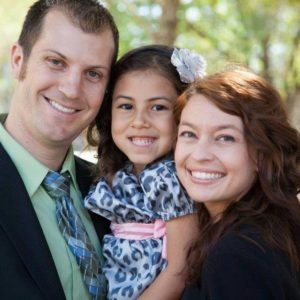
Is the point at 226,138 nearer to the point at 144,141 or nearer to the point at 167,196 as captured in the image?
the point at 167,196

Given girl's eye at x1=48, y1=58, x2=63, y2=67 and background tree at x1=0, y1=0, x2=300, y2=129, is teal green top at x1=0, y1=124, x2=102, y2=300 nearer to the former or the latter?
girl's eye at x1=48, y1=58, x2=63, y2=67

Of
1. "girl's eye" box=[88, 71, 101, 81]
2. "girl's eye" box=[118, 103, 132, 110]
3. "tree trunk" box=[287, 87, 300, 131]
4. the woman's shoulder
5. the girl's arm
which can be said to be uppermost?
"girl's eye" box=[88, 71, 101, 81]

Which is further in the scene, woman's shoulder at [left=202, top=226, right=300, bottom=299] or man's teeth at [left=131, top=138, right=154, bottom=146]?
man's teeth at [left=131, top=138, right=154, bottom=146]

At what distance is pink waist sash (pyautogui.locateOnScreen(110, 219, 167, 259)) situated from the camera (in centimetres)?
311

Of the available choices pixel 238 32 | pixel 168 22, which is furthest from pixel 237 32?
pixel 168 22

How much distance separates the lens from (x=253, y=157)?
8.79 feet

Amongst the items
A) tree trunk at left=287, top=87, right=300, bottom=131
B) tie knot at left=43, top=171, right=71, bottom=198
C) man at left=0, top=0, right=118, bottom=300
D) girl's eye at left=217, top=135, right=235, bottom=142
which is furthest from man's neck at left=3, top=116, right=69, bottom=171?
tree trunk at left=287, top=87, right=300, bottom=131

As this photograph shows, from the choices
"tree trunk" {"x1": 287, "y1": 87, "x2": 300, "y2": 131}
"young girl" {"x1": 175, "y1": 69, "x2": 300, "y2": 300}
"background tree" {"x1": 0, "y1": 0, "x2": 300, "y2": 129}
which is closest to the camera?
"young girl" {"x1": 175, "y1": 69, "x2": 300, "y2": 300}

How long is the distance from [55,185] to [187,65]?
3.20 ft

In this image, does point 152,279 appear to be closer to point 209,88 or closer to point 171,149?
point 171,149

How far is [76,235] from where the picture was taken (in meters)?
2.99

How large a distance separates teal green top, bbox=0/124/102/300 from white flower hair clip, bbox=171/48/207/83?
2.96 ft

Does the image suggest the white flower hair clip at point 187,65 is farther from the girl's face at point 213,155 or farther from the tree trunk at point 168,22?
the tree trunk at point 168,22

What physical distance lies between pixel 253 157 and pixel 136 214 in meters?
0.78
